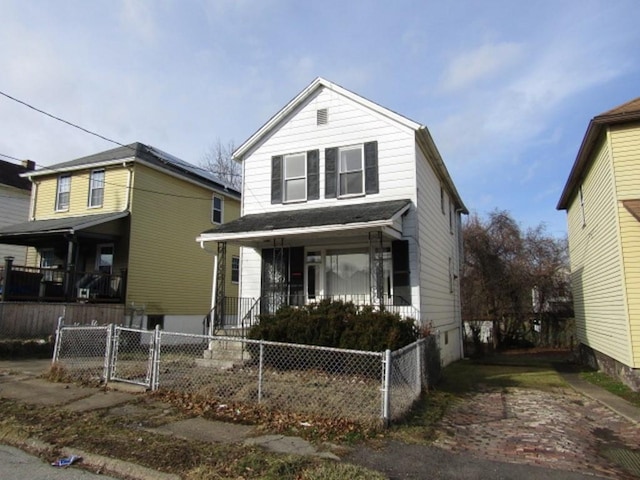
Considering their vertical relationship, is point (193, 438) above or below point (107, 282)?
below

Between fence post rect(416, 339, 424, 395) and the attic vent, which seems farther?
the attic vent

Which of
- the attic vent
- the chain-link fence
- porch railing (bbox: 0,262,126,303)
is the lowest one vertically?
the chain-link fence

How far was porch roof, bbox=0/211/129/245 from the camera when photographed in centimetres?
1602

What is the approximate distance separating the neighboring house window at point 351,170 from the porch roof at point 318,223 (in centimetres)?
52

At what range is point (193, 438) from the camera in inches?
221

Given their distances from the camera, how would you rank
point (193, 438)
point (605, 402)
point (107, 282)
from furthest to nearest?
point (107, 282), point (605, 402), point (193, 438)

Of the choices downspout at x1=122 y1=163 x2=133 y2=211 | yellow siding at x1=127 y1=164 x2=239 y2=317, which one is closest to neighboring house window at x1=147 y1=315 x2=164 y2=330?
yellow siding at x1=127 y1=164 x2=239 y2=317

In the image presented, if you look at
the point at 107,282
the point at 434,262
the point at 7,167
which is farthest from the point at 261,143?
the point at 7,167

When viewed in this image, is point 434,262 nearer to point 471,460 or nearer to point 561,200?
point 561,200

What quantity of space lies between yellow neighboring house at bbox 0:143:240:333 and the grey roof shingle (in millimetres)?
6603

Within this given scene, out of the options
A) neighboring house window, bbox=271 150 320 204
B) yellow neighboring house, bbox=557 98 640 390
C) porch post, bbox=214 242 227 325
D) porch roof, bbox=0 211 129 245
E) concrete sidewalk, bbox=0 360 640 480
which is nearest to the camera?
concrete sidewalk, bbox=0 360 640 480

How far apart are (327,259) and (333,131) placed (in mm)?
3811

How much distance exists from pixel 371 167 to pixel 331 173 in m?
1.20

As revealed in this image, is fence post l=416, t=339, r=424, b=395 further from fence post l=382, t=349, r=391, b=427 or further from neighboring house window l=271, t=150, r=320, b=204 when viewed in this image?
neighboring house window l=271, t=150, r=320, b=204
